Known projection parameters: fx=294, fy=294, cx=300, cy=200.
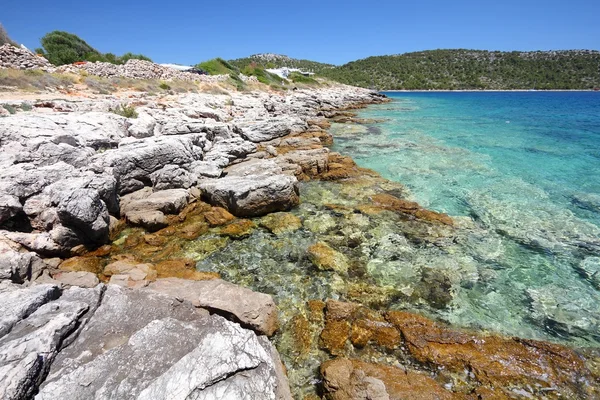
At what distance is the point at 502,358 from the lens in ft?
17.1

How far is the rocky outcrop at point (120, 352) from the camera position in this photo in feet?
11.3

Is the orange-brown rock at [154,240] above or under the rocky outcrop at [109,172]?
under

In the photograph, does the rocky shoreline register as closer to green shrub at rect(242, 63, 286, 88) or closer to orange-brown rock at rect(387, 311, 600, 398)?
orange-brown rock at rect(387, 311, 600, 398)

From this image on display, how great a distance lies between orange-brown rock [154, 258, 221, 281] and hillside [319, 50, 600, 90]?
120 m

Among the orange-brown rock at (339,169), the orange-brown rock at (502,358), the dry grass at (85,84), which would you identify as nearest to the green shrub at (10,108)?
the dry grass at (85,84)

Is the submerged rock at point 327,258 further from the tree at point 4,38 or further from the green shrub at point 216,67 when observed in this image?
the green shrub at point 216,67

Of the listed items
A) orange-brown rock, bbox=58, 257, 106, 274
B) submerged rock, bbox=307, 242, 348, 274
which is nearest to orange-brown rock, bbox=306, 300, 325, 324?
submerged rock, bbox=307, 242, 348, 274

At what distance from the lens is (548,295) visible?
689 centimetres

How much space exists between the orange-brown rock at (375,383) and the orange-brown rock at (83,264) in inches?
239

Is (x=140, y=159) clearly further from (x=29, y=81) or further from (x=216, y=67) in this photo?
(x=216, y=67)

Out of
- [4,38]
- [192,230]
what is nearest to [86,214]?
[192,230]

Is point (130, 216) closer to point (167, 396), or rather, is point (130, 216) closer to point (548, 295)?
point (167, 396)

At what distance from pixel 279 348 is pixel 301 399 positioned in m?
1.03

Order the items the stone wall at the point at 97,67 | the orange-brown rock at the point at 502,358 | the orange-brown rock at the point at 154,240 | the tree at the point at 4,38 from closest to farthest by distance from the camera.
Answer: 1. the orange-brown rock at the point at 502,358
2. the orange-brown rock at the point at 154,240
3. the stone wall at the point at 97,67
4. the tree at the point at 4,38
